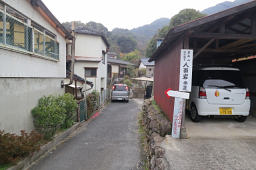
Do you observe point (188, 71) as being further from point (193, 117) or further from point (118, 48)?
point (118, 48)

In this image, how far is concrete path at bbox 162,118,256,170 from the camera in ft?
10.0

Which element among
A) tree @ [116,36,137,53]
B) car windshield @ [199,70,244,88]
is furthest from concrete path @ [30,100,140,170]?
tree @ [116,36,137,53]

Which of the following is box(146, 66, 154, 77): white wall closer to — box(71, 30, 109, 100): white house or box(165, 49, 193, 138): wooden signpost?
box(71, 30, 109, 100): white house

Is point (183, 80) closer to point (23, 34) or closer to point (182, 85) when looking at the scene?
point (182, 85)

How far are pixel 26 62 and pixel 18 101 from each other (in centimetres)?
135

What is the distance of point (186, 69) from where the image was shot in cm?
411

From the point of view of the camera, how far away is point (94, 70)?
1580 centimetres

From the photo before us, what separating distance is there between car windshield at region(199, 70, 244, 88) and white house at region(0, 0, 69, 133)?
5.82 meters

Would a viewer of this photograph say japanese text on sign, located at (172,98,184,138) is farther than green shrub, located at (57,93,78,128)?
No

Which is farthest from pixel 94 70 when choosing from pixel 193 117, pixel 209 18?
pixel 209 18

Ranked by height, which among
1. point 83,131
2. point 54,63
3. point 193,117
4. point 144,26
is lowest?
point 83,131

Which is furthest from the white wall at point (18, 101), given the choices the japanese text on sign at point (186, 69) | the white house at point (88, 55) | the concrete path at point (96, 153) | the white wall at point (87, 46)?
the white wall at point (87, 46)

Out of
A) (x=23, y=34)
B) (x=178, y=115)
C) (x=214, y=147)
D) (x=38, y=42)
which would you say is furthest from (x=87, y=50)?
(x=214, y=147)

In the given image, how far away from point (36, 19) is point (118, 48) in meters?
52.1
